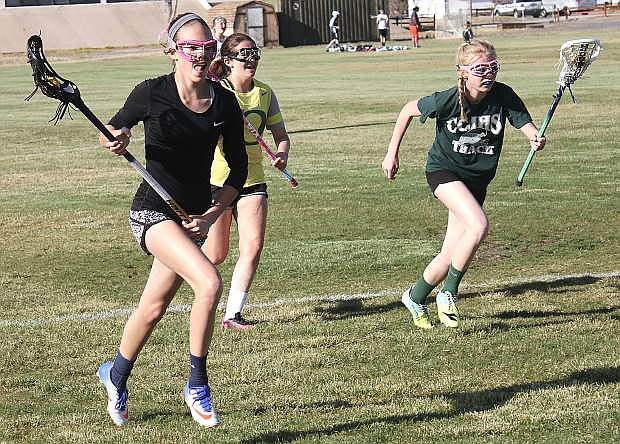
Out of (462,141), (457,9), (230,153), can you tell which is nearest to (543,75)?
(462,141)

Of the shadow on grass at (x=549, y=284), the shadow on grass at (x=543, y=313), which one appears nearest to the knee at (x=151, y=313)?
the shadow on grass at (x=543, y=313)

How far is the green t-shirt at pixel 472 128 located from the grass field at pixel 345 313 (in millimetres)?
1109

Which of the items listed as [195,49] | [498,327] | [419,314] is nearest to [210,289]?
[195,49]

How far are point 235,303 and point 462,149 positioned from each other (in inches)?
78.6

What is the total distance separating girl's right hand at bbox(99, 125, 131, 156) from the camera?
241 inches

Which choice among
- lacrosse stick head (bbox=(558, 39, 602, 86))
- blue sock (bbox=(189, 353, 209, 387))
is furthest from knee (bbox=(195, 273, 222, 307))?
lacrosse stick head (bbox=(558, 39, 602, 86))

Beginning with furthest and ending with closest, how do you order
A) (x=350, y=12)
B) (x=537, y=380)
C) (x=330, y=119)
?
(x=350, y=12), (x=330, y=119), (x=537, y=380)

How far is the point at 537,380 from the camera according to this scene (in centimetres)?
702

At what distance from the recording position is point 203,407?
6.08 meters

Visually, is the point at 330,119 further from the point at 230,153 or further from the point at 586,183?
the point at 230,153

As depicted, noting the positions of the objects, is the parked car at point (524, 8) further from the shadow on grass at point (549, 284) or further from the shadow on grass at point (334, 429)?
the shadow on grass at point (334, 429)

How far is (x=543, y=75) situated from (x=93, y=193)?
21.2 meters

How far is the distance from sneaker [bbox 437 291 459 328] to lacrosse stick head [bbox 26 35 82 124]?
3.48 meters

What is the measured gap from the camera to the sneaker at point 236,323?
28.8 feet
